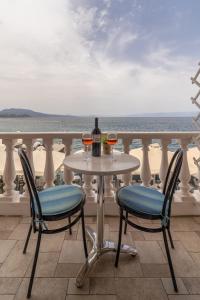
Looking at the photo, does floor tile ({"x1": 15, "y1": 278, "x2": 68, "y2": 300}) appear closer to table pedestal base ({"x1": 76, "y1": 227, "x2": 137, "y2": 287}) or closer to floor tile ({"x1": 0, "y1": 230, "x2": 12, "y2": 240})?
table pedestal base ({"x1": 76, "y1": 227, "x2": 137, "y2": 287})

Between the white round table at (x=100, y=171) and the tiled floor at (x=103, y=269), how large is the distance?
57mm

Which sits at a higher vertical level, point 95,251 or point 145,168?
point 145,168

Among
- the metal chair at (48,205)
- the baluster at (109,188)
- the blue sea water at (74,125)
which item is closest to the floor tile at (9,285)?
the metal chair at (48,205)

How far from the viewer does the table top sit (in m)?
1.44

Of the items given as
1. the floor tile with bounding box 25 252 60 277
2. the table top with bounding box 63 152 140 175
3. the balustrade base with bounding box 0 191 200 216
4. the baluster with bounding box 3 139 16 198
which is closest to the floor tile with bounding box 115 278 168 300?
the floor tile with bounding box 25 252 60 277

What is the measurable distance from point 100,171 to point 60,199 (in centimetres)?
43

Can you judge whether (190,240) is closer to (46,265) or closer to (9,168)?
(46,265)

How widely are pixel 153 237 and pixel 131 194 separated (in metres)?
0.56

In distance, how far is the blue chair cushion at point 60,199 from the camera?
1.51 m

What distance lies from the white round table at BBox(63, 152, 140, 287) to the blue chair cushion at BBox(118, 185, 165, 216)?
0.60ft

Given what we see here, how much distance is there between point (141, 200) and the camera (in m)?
1.64

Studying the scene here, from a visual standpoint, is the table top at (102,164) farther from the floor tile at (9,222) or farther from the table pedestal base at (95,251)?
the floor tile at (9,222)

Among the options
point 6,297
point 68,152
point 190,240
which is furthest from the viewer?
point 68,152

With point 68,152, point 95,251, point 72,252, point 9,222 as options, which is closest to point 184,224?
point 95,251
